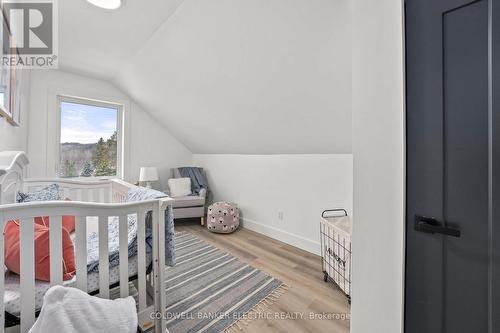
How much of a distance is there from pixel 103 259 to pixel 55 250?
0.64 ft

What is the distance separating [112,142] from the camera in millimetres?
3572

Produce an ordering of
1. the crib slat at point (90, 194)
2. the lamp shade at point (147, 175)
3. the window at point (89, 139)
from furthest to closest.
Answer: the lamp shade at point (147, 175) → the window at point (89, 139) → the crib slat at point (90, 194)

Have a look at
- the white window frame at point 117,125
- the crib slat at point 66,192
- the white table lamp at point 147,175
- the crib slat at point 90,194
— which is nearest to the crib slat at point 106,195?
the crib slat at point 90,194

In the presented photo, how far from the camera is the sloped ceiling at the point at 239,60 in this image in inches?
57.9

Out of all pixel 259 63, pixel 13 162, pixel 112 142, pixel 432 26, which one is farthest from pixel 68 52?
pixel 432 26

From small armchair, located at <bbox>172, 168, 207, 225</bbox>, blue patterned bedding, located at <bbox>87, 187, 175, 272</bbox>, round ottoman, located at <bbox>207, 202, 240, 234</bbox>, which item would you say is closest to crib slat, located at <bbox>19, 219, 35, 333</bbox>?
blue patterned bedding, located at <bbox>87, 187, 175, 272</bbox>

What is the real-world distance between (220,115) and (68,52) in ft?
6.36

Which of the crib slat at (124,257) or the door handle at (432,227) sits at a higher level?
the door handle at (432,227)

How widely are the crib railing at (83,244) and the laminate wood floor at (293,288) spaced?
0.74 m

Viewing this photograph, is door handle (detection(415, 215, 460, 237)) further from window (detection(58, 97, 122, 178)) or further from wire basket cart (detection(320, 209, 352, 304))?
window (detection(58, 97, 122, 178))

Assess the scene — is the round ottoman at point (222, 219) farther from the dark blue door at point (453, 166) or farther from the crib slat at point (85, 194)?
the dark blue door at point (453, 166)

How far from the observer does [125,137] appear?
11.8 feet

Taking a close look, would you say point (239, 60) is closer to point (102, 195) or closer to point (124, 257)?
point (124, 257)

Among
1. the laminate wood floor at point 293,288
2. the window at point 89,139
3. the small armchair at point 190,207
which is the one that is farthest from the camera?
the small armchair at point 190,207
